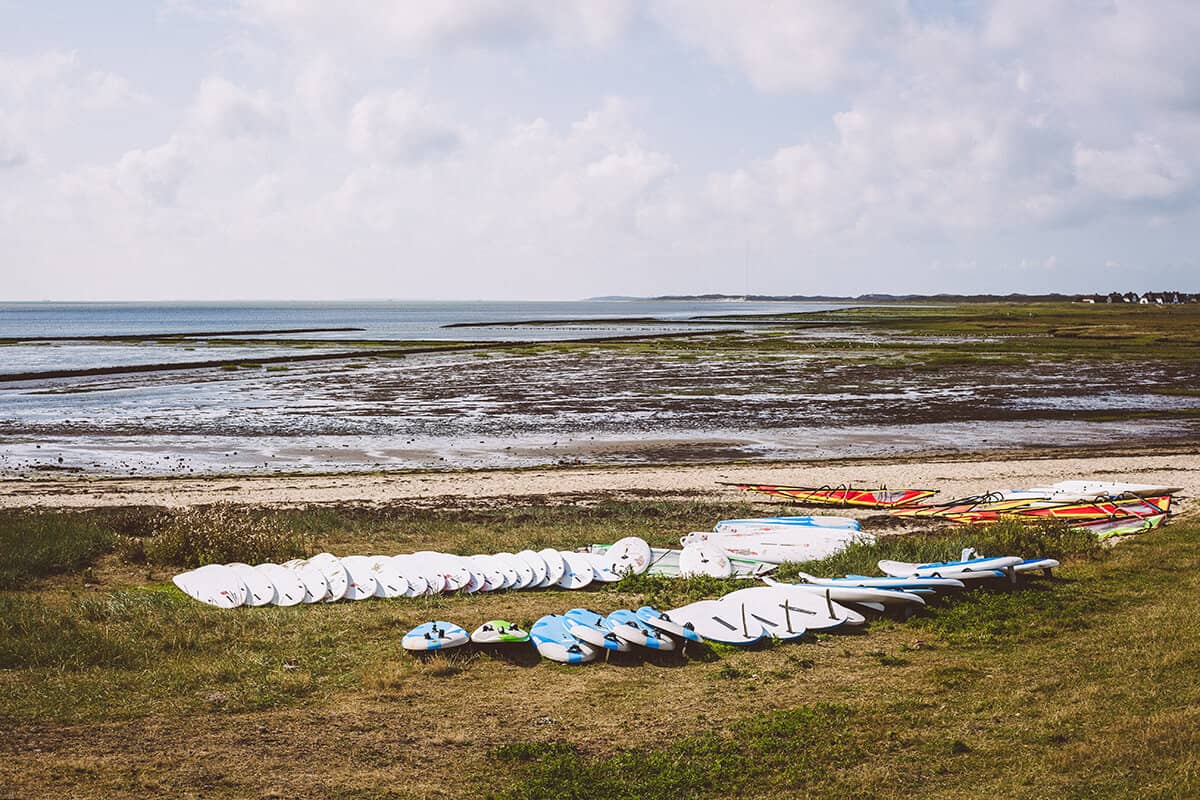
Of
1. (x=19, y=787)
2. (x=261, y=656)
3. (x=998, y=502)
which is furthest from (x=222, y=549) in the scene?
(x=998, y=502)

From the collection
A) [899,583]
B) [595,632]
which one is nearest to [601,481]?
[899,583]

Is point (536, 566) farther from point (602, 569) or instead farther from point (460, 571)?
point (460, 571)

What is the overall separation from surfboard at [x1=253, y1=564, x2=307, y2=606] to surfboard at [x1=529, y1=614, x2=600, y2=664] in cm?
428

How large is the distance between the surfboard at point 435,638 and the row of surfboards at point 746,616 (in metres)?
0.01

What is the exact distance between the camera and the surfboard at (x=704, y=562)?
604 inches

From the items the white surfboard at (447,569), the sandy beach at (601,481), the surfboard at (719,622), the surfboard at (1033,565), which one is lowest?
the sandy beach at (601,481)

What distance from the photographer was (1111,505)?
20.4 m

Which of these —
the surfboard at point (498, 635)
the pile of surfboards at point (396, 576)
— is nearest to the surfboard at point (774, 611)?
the pile of surfboards at point (396, 576)

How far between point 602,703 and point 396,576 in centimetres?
574

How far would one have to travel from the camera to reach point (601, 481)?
27625 mm

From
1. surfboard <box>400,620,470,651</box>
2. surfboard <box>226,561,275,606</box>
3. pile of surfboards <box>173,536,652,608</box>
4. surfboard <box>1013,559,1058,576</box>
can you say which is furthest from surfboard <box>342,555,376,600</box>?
surfboard <box>1013,559,1058,576</box>

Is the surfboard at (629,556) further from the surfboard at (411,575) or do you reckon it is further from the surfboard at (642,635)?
the surfboard at (642,635)

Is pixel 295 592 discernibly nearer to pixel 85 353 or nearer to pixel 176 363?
pixel 176 363

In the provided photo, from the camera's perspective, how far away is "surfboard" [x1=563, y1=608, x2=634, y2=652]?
11.3 m
